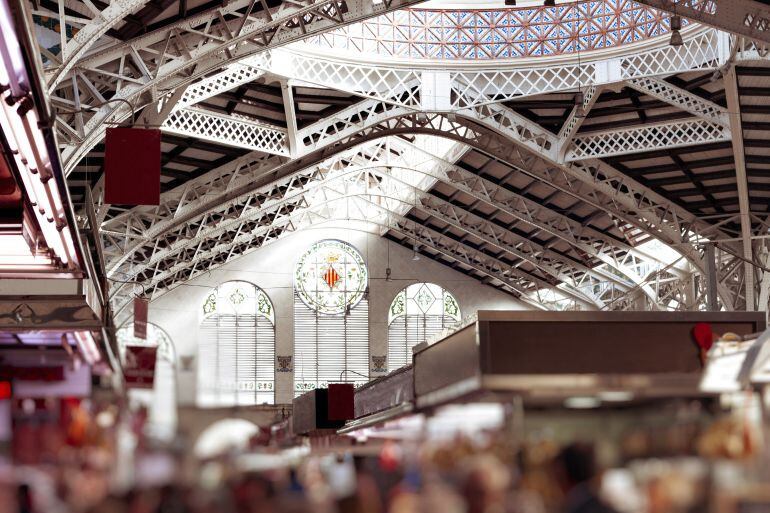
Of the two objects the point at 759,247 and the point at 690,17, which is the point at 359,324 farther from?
the point at 690,17

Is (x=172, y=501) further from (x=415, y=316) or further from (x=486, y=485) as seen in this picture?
(x=415, y=316)

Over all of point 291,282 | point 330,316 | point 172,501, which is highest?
point 291,282

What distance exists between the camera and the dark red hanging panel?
991 centimetres

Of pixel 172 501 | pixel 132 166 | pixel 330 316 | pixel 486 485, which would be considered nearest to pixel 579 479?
pixel 486 485

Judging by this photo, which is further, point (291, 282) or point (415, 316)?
point (415, 316)

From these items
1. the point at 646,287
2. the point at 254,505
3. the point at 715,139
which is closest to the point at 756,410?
the point at 254,505

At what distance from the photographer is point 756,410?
230 cm

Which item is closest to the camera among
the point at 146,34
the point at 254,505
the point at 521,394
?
the point at 254,505

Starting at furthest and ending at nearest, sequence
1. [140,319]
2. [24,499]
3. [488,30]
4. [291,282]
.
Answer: [291,282]
[488,30]
[140,319]
[24,499]

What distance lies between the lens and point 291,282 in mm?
34281

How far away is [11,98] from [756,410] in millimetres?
3054

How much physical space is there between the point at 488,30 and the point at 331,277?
53.8 ft

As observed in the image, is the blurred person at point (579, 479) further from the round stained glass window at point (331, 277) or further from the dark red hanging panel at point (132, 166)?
the round stained glass window at point (331, 277)

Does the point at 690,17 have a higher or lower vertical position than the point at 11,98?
higher
